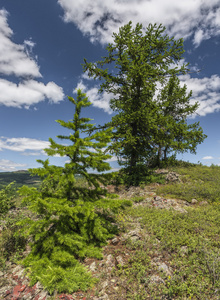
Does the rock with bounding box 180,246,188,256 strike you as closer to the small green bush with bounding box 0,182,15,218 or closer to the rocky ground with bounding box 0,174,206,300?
the rocky ground with bounding box 0,174,206,300

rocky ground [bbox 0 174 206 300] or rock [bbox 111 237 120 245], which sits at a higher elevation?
rock [bbox 111 237 120 245]

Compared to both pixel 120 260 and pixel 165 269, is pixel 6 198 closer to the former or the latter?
pixel 120 260

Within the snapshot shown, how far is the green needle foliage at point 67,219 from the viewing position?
406 centimetres

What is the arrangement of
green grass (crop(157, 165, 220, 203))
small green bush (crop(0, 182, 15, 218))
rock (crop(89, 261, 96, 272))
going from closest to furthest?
rock (crop(89, 261, 96, 272)), small green bush (crop(0, 182, 15, 218)), green grass (crop(157, 165, 220, 203))

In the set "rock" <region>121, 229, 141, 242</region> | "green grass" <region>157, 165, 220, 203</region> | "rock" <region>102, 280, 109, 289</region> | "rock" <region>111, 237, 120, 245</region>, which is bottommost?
"rock" <region>102, 280, 109, 289</region>

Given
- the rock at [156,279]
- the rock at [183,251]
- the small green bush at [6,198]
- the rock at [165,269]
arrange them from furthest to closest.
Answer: the small green bush at [6,198], the rock at [183,251], the rock at [165,269], the rock at [156,279]

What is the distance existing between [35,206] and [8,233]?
3.07 metres

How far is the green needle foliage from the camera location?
406cm

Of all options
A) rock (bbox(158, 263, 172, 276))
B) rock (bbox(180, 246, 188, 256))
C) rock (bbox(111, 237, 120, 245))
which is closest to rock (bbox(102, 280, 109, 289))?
rock (bbox(111, 237, 120, 245))

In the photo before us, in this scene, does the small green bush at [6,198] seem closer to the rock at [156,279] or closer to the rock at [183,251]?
the rock at [156,279]

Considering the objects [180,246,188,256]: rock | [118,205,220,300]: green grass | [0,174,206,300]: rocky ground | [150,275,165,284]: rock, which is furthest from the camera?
[180,246,188,256]: rock

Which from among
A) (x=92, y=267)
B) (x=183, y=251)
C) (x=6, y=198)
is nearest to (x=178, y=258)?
(x=183, y=251)

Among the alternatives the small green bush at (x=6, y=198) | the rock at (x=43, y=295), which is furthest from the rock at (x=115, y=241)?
the small green bush at (x=6, y=198)

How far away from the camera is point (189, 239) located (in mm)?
5324
